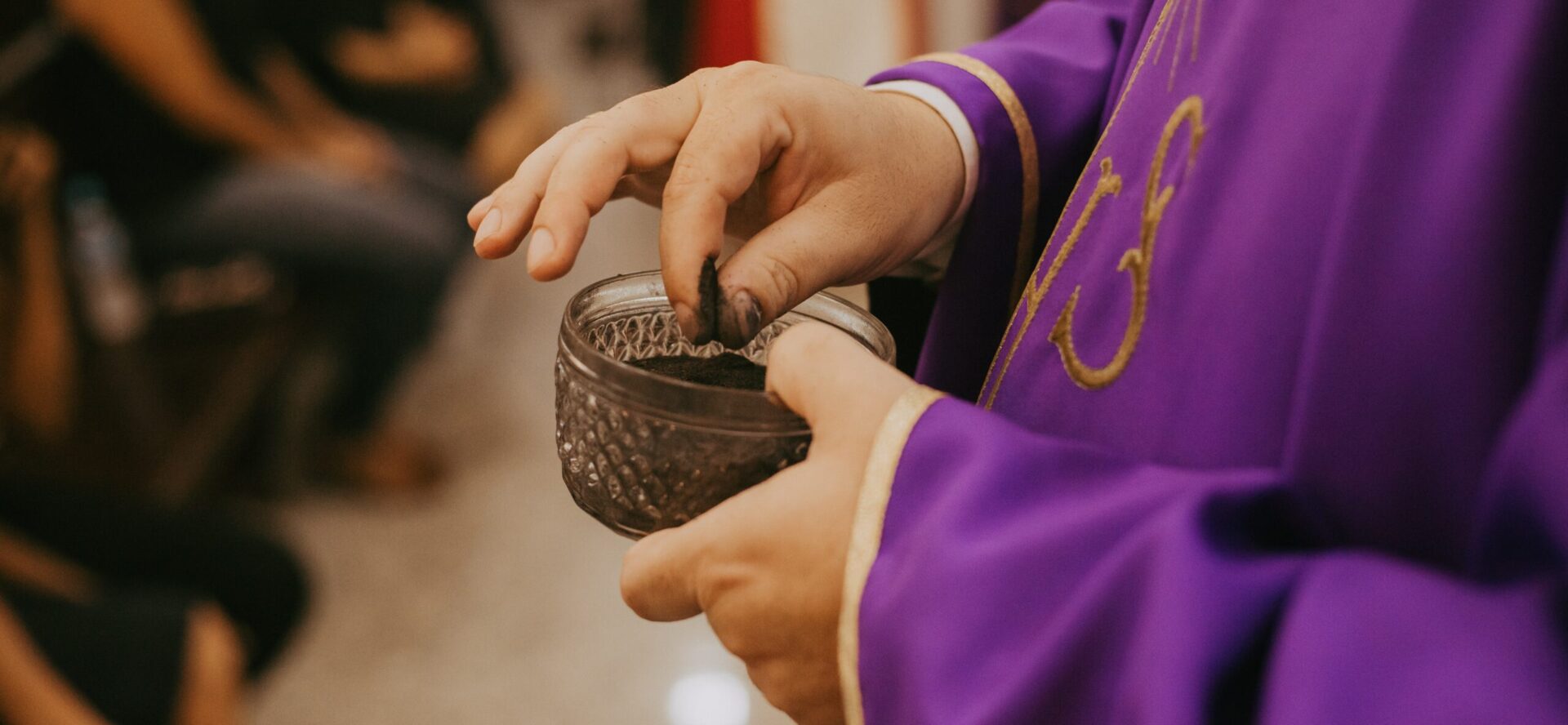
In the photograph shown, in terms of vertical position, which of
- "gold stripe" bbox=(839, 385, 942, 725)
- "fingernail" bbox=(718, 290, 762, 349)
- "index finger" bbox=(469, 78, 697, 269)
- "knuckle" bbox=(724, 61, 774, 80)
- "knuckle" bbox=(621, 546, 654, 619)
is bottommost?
"knuckle" bbox=(621, 546, 654, 619)

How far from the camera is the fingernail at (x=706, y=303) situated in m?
0.46

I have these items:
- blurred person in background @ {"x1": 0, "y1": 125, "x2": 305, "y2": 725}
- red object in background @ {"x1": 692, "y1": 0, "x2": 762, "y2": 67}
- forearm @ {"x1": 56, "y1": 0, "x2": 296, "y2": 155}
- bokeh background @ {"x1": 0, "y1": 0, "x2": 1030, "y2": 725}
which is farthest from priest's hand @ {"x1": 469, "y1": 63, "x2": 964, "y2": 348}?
forearm @ {"x1": 56, "y1": 0, "x2": 296, "y2": 155}

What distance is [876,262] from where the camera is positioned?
57 centimetres

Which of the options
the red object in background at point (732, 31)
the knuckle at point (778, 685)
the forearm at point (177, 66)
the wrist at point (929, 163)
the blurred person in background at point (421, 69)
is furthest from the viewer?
the blurred person in background at point (421, 69)

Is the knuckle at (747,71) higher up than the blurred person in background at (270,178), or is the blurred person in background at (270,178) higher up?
the knuckle at (747,71)

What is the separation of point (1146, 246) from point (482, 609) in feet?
4.93

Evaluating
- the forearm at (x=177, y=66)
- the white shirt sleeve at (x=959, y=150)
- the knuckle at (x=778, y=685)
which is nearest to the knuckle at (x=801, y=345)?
the knuckle at (x=778, y=685)

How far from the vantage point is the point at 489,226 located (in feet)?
1.56

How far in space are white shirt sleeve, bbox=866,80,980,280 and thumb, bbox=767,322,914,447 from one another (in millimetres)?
220

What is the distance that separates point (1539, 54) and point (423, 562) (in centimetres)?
177

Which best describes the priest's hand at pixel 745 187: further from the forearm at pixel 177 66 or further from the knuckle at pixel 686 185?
the forearm at pixel 177 66

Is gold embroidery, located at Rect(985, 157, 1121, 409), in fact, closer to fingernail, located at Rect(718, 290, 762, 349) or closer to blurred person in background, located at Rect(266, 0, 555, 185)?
fingernail, located at Rect(718, 290, 762, 349)

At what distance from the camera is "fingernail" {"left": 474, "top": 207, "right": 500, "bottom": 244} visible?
0.47m

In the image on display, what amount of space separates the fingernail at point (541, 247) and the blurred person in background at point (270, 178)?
1.56 meters
